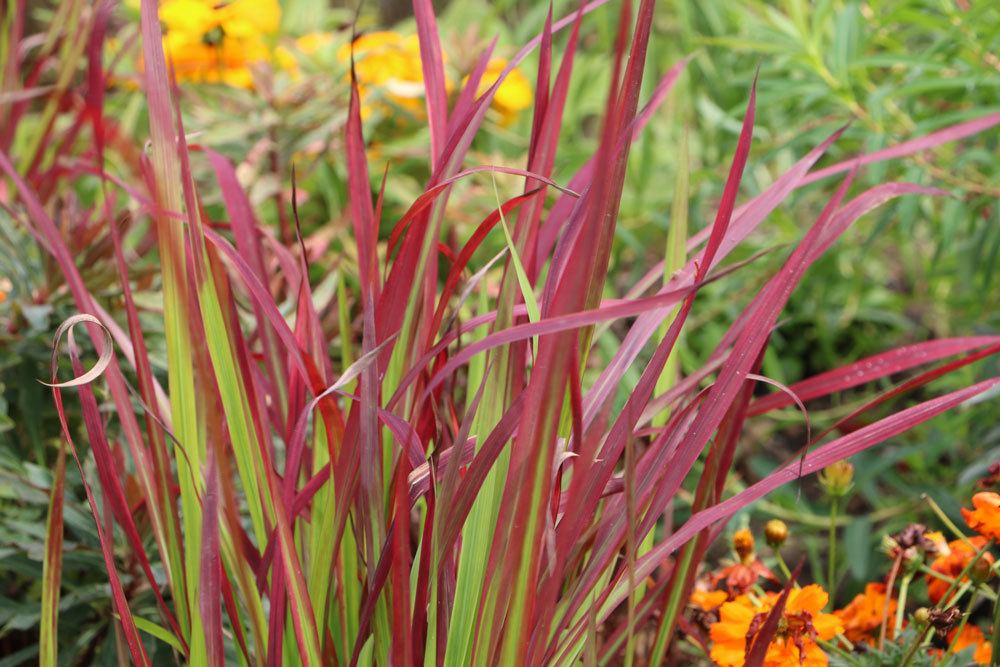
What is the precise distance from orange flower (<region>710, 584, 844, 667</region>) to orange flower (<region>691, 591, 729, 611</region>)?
0.06 m

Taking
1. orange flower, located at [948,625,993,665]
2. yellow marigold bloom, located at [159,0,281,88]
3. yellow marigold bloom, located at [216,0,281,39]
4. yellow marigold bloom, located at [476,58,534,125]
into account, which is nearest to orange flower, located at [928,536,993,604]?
orange flower, located at [948,625,993,665]

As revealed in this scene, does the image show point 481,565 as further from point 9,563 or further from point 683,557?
point 9,563

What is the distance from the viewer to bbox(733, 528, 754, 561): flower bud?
2.55 ft

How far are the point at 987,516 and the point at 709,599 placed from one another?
0.73ft

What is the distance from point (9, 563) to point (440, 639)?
1.41ft

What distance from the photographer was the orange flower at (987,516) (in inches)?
26.1

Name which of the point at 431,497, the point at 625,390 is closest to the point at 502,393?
the point at 431,497

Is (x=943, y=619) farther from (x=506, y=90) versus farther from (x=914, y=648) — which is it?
(x=506, y=90)

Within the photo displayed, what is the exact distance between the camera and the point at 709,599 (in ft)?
2.54

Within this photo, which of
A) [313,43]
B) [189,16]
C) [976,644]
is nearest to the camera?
[976,644]

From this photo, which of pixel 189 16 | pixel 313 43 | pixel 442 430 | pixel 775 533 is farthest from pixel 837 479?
pixel 313 43

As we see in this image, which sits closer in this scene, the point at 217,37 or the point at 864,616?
the point at 864,616

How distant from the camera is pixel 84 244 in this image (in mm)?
1095

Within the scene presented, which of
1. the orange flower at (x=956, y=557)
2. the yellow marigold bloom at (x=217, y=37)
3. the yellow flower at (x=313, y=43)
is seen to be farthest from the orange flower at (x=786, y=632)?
the yellow flower at (x=313, y=43)
